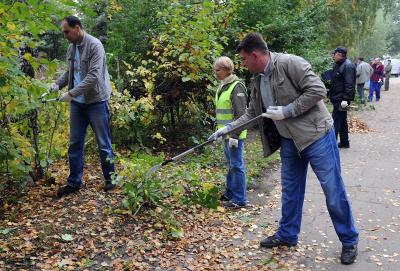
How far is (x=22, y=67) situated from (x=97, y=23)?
26.3 feet

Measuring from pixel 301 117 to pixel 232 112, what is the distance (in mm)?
1467

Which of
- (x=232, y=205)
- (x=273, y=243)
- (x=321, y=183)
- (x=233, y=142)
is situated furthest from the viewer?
(x=232, y=205)

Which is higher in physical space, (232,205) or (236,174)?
(236,174)

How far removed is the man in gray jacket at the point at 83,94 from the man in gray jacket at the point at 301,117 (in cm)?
191

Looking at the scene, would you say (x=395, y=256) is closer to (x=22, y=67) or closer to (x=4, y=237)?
(x=4, y=237)

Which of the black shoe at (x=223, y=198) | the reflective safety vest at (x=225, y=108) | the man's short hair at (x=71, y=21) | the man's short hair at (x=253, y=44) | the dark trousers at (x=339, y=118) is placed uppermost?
the man's short hair at (x=71, y=21)

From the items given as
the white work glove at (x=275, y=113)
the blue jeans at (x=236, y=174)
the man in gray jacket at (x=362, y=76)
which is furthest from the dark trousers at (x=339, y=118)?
the man in gray jacket at (x=362, y=76)

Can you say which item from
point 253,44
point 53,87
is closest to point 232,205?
point 253,44

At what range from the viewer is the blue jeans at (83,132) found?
511 cm

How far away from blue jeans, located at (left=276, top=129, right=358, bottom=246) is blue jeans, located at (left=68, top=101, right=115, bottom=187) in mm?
2128

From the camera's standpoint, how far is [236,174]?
5.38m

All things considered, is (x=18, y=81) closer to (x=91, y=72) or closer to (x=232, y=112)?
(x=91, y=72)

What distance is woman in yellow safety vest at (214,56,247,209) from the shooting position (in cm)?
512

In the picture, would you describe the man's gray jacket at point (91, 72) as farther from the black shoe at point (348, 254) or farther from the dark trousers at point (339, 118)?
the dark trousers at point (339, 118)
